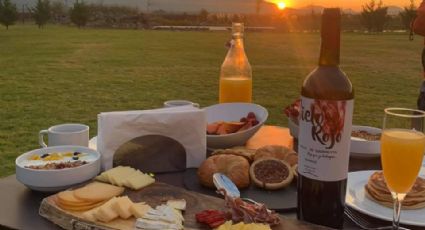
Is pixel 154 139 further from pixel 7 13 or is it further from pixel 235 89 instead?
pixel 7 13

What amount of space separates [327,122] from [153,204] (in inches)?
→ 20.7

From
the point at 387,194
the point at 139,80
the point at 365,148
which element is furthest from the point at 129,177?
the point at 139,80

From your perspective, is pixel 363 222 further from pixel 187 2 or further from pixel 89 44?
pixel 187 2

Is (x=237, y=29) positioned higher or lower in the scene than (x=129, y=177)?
higher

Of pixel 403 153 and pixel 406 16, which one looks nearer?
pixel 403 153

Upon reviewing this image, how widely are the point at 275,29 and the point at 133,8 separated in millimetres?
10579

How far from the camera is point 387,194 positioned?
137cm

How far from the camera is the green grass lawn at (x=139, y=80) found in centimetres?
790

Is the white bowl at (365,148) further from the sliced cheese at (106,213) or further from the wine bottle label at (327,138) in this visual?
the sliced cheese at (106,213)

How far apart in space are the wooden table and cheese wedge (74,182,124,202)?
107mm

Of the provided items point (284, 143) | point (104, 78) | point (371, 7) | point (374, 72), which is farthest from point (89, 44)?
point (284, 143)

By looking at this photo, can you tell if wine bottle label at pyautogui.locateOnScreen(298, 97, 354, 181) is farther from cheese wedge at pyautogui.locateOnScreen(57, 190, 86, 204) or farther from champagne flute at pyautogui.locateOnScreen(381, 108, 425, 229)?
cheese wedge at pyautogui.locateOnScreen(57, 190, 86, 204)

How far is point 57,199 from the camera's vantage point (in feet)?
4.31

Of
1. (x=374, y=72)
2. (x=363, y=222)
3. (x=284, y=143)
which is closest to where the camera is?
(x=363, y=222)
